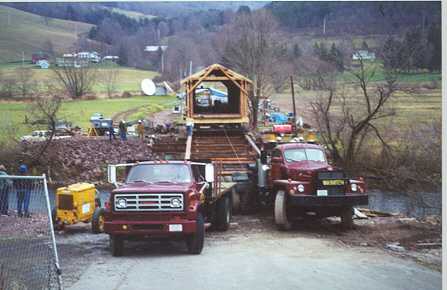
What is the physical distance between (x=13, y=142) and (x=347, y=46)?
1577 centimetres

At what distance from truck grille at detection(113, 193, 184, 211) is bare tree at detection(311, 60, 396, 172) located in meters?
19.1

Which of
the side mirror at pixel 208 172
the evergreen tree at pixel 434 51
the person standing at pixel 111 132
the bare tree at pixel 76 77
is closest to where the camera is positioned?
the side mirror at pixel 208 172

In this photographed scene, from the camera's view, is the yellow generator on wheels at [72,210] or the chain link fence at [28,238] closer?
the chain link fence at [28,238]

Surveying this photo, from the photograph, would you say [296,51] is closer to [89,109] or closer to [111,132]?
[111,132]

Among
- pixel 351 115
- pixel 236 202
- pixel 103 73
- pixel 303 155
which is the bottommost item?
pixel 236 202

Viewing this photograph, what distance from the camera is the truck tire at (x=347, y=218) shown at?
13977 mm

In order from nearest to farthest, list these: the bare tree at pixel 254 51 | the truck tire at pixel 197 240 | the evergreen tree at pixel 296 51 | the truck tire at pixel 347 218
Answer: the truck tire at pixel 197 240, the truck tire at pixel 347 218, the evergreen tree at pixel 296 51, the bare tree at pixel 254 51

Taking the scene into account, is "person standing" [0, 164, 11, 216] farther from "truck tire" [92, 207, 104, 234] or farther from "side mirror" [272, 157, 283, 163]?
"side mirror" [272, 157, 283, 163]

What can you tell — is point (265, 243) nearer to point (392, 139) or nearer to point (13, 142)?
point (13, 142)

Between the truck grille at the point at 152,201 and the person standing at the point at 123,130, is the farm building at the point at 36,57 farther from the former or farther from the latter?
the person standing at the point at 123,130

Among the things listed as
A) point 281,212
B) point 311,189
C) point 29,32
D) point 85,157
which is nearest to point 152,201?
point 281,212

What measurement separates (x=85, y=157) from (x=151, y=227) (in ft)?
74.4

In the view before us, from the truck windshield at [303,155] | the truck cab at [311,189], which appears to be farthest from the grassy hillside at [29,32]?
the truck cab at [311,189]

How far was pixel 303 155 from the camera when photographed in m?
15.0
